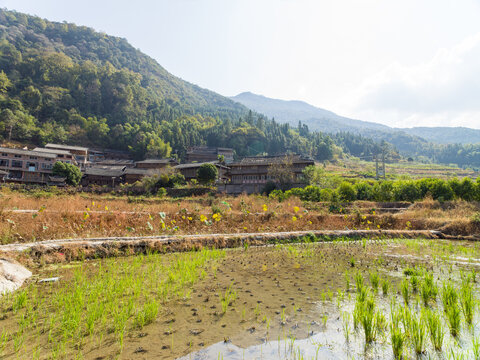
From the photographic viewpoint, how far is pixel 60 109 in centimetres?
9019

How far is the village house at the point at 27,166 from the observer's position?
158ft

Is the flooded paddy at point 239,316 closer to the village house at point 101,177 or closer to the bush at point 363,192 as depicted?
the bush at point 363,192

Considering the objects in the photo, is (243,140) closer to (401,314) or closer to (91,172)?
(91,172)

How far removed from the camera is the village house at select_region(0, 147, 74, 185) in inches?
1892

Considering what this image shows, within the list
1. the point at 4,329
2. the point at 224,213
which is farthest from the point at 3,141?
the point at 4,329

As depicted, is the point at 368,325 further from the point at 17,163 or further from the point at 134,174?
the point at 17,163

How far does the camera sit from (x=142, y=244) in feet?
28.4

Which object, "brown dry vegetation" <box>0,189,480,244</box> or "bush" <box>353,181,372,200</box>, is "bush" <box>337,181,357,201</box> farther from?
"brown dry vegetation" <box>0,189,480,244</box>

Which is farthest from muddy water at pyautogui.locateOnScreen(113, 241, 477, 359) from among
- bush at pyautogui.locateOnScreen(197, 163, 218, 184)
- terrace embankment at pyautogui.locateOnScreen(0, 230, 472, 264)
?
bush at pyautogui.locateOnScreen(197, 163, 218, 184)

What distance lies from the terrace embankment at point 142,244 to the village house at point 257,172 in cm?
2752

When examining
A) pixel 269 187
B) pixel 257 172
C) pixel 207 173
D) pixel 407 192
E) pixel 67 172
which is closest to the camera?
pixel 407 192

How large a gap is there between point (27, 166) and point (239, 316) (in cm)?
6190

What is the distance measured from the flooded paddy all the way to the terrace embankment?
3.72 feet

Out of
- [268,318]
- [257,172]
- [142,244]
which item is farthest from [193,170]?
[268,318]
